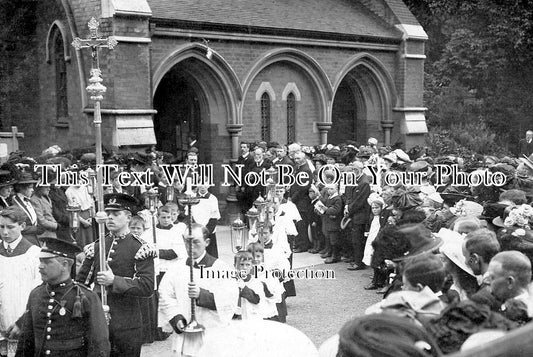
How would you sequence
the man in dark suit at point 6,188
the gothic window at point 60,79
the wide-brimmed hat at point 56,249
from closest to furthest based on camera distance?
1. the wide-brimmed hat at point 56,249
2. the man in dark suit at point 6,188
3. the gothic window at point 60,79

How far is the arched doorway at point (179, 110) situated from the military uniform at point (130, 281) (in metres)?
11.7

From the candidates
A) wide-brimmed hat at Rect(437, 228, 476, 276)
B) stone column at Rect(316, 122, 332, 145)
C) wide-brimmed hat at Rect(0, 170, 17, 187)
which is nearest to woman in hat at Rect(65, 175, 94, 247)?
wide-brimmed hat at Rect(0, 170, 17, 187)

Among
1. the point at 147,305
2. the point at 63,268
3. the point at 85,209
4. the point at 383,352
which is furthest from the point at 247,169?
the point at 383,352

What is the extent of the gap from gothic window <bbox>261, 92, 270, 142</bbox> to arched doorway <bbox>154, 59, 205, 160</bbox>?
190 centimetres

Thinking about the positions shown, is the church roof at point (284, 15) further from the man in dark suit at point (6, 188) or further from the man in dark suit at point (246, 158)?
the man in dark suit at point (6, 188)

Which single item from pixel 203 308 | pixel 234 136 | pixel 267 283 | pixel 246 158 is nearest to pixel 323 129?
pixel 234 136

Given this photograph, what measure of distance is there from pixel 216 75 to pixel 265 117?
2323 mm

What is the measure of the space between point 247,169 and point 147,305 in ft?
27.4

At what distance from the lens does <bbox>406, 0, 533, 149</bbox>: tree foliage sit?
3052cm

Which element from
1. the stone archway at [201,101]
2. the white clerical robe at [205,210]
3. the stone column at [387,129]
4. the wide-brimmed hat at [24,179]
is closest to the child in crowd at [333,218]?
the white clerical robe at [205,210]

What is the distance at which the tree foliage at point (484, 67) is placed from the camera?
3052 cm

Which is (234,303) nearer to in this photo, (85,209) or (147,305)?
(147,305)

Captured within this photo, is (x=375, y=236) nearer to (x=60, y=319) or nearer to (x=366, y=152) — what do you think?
(x=366, y=152)

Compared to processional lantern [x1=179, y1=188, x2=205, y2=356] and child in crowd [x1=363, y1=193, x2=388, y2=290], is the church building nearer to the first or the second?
child in crowd [x1=363, y1=193, x2=388, y2=290]
